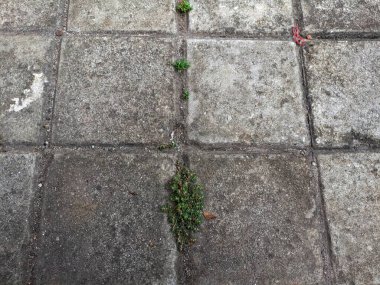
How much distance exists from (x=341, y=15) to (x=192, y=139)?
121cm

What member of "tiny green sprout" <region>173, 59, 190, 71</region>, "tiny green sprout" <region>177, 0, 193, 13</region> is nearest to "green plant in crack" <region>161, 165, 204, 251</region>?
"tiny green sprout" <region>173, 59, 190, 71</region>

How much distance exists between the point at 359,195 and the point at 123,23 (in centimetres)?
158

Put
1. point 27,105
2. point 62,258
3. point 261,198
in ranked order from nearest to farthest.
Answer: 1. point 62,258
2. point 261,198
3. point 27,105

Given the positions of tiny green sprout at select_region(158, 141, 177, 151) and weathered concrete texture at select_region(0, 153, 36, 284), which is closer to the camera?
weathered concrete texture at select_region(0, 153, 36, 284)

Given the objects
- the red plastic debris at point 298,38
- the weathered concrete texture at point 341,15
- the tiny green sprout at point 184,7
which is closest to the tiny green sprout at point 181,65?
the tiny green sprout at point 184,7

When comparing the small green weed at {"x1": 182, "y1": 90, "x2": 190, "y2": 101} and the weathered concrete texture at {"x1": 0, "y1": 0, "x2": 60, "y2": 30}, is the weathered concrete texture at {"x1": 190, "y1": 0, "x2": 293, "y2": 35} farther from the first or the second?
the weathered concrete texture at {"x1": 0, "y1": 0, "x2": 60, "y2": 30}

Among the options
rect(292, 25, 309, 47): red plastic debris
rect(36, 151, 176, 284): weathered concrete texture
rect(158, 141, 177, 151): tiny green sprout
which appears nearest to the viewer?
rect(36, 151, 176, 284): weathered concrete texture

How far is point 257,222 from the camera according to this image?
202 cm

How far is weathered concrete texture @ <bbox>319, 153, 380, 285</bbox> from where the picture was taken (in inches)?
77.0

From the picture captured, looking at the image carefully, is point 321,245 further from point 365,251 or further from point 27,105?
point 27,105

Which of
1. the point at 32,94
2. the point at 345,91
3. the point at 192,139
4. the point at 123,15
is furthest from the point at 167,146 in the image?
the point at 345,91

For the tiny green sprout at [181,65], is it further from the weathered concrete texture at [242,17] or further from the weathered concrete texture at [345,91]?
the weathered concrete texture at [345,91]

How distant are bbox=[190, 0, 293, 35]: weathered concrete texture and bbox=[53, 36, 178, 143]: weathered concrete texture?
27cm

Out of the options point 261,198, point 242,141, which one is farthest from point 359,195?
point 242,141
